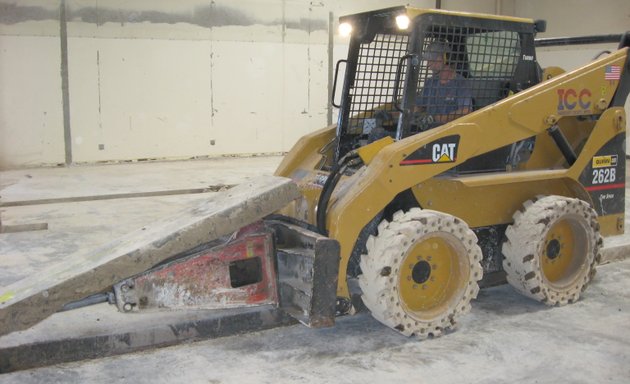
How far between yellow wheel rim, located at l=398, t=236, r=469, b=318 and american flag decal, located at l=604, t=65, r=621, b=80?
6.02 feet

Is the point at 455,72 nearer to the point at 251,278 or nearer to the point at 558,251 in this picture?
the point at 558,251

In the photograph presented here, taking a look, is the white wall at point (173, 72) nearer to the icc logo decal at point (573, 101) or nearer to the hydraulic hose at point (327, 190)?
the hydraulic hose at point (327, 190)

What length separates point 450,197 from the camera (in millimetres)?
4324

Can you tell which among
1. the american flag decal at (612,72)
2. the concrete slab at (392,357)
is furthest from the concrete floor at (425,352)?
the american flag decal at (612,72)

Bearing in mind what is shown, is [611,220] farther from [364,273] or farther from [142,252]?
[142,252]

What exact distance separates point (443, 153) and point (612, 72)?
166cm

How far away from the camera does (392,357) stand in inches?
149

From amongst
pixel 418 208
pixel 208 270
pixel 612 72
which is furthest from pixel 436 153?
pixel 612 72

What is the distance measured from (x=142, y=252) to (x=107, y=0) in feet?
31.5

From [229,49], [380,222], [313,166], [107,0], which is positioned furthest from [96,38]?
[380,222]

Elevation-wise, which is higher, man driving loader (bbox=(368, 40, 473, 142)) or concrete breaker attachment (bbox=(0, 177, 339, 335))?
man driving loader (bbox=(368, 40, 473, 142))

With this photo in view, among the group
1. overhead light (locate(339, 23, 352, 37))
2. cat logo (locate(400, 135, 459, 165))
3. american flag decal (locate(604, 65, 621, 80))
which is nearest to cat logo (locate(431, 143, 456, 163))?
cat logo (locate(400, 135, 459, 165))

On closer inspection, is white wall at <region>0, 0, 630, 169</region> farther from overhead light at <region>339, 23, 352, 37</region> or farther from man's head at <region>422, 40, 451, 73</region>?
man's head at <region>422, 40, 451, 73</region>

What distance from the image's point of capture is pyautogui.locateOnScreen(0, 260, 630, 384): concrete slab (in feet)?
11.5
